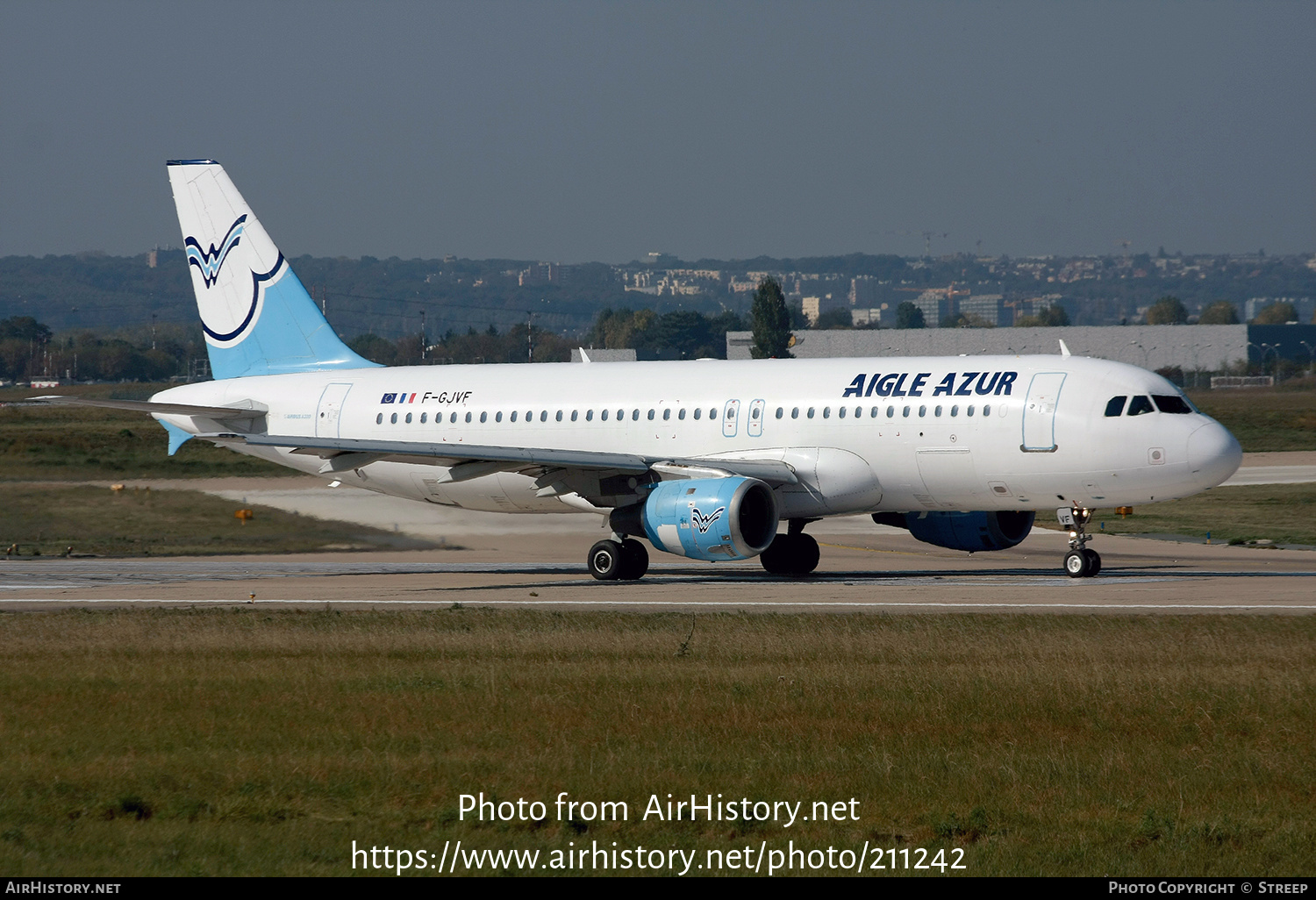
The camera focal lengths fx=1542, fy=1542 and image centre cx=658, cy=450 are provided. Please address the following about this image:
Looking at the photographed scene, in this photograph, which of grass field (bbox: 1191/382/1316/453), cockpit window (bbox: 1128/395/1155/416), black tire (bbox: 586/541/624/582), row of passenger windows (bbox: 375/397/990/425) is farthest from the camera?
grass field (bbox: 1191/382/1316/453)

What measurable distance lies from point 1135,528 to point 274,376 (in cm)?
2524

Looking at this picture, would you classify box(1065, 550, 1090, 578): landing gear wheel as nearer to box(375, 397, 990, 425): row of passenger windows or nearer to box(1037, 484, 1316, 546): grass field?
box(375, 397, 990, 425): row of passenger windows

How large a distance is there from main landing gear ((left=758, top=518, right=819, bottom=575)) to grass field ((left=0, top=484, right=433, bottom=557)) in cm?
953

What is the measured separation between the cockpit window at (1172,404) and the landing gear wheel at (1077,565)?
3.21 m

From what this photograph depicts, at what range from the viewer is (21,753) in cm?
1329

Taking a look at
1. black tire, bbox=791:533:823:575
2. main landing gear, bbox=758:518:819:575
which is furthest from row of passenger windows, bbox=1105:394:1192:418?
black tire, bbox=791:533:823:575

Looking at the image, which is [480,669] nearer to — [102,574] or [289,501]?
[102,574]

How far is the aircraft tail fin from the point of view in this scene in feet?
126

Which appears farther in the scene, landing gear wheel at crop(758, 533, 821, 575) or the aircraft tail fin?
the aircraft tail fin

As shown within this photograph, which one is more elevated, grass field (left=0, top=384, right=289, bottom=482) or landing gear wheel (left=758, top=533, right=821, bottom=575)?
grass field (left=0, top=384, right=289, bottom=482)

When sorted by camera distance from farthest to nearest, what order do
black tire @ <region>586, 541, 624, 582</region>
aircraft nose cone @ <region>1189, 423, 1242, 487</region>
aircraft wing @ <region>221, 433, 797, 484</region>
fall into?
black tire @ <region>586, 541, 624, 582</region> → aircraft wing @ <region>221, 433, 797, 484</region> → aircraft nose cone @ <region>1189, 423, 1242, 487</region>

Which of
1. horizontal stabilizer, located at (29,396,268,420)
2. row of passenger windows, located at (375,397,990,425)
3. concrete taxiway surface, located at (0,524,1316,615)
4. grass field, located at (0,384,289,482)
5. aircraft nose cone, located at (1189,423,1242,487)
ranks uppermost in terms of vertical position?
horizontal stabilizer, located at (29,396,268,420)

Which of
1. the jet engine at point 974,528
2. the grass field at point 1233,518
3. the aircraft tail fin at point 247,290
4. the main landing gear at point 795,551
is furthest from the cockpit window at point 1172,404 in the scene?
the aircraft tail fin at point 247,290
